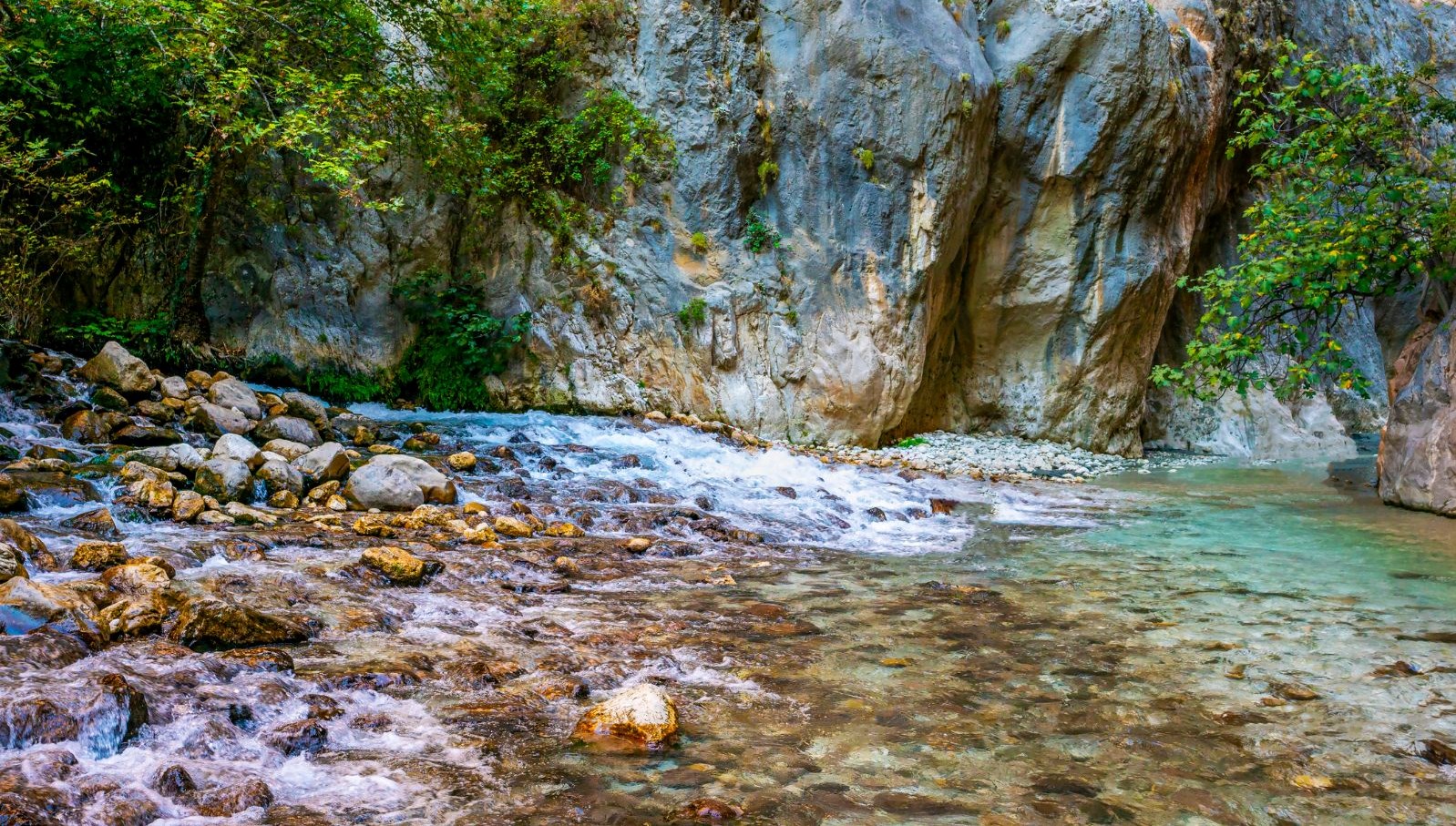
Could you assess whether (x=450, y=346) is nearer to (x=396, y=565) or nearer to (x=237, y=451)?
(x=237, y=451)

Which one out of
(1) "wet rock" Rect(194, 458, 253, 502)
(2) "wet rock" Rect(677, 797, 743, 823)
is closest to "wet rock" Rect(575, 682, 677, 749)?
(2) "wet rock" Rect(677, 797, 743, 823)

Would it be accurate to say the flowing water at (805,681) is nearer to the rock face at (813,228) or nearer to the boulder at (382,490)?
the boulder at (382,490)

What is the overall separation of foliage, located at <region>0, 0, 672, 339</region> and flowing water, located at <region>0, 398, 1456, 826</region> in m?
4.06

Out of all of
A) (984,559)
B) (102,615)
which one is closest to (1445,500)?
(984,559)

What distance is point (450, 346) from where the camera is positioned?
13648 mm

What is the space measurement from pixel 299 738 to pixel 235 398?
7996 millimetres

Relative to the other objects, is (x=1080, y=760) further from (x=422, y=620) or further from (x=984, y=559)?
(x=984, y=559)

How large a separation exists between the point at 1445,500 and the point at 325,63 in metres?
14.6

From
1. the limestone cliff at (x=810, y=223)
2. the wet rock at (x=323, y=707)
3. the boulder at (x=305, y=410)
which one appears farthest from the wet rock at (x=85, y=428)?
the wet rock at (x=323, y=707)

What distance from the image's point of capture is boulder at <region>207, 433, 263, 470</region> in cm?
745

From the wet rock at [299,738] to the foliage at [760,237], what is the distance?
40.6ft

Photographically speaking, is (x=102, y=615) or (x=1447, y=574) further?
(x=1447, y=574)

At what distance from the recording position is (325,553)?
18.9 ft

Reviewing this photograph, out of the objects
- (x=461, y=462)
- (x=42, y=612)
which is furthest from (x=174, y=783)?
(x=461, y=462)
